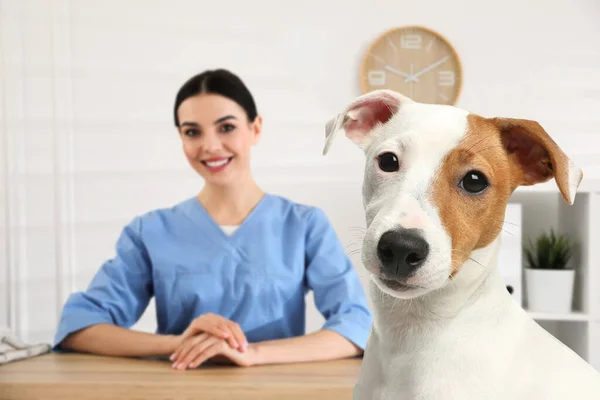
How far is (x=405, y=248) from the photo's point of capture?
0.53 m

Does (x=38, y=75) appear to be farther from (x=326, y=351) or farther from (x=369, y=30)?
(x=326, y=351)

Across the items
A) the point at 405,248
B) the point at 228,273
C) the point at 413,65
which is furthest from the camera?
the point at 413,65

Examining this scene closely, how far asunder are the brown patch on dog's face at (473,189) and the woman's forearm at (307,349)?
68 cm

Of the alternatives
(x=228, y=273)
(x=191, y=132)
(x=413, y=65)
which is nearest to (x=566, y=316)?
(x=413, y=65)

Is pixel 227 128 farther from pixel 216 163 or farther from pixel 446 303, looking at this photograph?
pixel 446 303

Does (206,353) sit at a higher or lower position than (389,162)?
lower

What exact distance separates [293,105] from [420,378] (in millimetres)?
2282

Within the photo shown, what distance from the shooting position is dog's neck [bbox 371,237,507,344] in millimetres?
622

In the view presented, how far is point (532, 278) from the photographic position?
7.73 feet

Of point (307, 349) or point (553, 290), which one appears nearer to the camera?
point (307, 349)

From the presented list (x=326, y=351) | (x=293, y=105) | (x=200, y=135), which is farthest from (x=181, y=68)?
(x=326, y=351)

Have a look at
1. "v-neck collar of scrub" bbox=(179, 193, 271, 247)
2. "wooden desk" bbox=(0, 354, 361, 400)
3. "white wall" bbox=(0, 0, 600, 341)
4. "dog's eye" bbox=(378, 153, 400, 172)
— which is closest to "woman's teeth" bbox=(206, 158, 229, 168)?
"v-neck collar of scrub" bbox=(179, 193, 271, 247)

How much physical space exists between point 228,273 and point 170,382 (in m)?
0.51

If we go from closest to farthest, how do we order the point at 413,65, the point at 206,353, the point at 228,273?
the point at 206,353, the point at 228,273, the point at 413,65
